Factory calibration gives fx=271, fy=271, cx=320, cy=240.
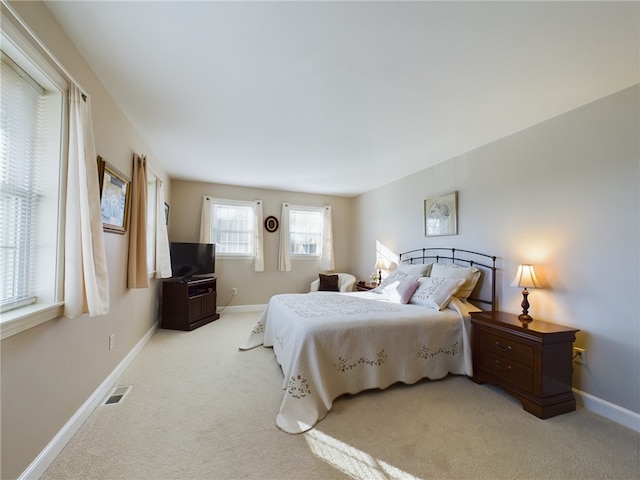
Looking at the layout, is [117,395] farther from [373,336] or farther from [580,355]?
[580,355]

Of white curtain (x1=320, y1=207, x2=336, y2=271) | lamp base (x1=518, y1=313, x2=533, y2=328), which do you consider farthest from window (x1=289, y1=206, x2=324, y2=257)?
lamp base (x1=518, y1=313, x2=533, y2=328)

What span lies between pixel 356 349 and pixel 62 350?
79.5 inches

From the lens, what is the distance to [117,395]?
2223 mm

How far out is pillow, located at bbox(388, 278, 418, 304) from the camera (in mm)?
3109

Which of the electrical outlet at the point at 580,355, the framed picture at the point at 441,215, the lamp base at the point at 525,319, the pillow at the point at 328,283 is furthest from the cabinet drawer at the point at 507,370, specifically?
the pillow at the point at 328,283

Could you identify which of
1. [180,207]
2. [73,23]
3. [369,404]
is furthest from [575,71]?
[180,207]

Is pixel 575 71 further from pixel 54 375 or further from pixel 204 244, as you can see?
pixel 204 244

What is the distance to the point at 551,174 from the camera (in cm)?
250

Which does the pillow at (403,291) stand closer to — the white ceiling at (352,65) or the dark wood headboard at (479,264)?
the dark wood headboard at (479,264)

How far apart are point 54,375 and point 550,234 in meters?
3.87

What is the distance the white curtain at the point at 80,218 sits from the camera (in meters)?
1.60

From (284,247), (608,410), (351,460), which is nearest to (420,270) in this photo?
(608,410)

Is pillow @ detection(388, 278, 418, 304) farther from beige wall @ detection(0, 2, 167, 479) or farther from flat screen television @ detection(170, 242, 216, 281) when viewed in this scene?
flat screen television @ detection(170, 242, 216, 281)

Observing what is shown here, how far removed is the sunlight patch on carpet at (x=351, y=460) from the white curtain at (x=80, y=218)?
1.64 metres
